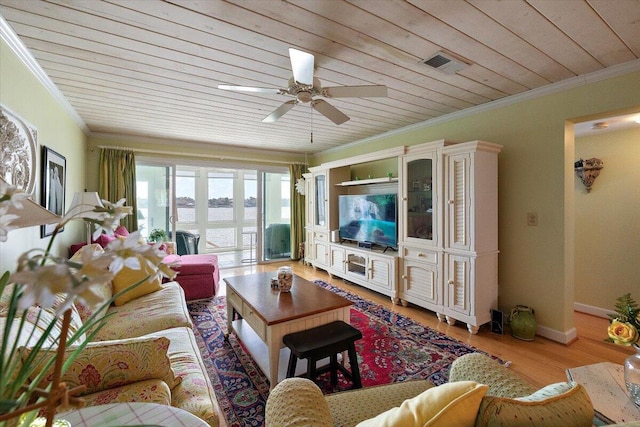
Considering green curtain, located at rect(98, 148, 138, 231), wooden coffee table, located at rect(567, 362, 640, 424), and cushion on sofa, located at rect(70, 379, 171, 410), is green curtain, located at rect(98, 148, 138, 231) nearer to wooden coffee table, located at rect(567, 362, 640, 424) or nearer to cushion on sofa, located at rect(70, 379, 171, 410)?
cushion on sofa, located at rect(70, 379, 171, 410)

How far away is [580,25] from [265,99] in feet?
7.75

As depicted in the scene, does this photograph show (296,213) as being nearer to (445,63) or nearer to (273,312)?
(273,312)

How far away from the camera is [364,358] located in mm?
2266

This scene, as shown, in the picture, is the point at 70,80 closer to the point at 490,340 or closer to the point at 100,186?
the point at 100,186

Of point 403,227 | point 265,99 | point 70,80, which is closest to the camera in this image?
point 70,80

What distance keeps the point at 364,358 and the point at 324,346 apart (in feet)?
2.52

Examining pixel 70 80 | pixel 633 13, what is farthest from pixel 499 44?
pixel 70 80

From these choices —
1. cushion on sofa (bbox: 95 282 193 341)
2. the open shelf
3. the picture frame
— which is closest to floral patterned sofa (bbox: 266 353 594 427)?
cushion on sofa (bbox: 95 282 193 341)

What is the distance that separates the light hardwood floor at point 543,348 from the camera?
2.12 m

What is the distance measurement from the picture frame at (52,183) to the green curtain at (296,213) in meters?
3.51

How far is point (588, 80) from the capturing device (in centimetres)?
230

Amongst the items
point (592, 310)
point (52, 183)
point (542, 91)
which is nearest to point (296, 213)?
point (52, 183)

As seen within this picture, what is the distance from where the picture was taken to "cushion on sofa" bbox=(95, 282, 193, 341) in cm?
184

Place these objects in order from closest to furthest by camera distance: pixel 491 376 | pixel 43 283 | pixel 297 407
→ pixel 43 283, pixel 297 407, pixel 491 376
